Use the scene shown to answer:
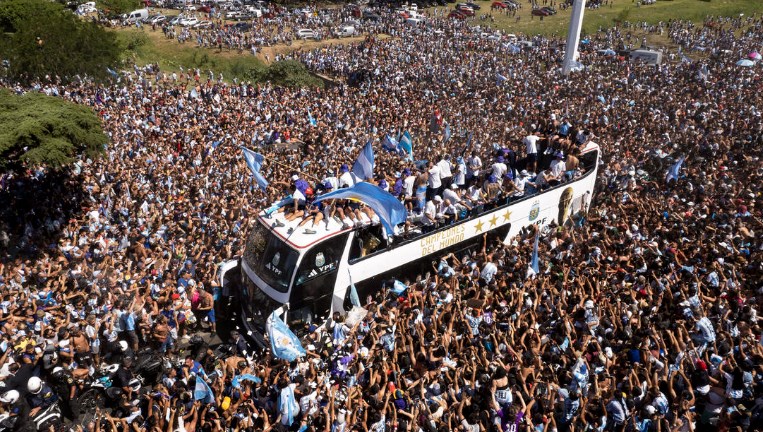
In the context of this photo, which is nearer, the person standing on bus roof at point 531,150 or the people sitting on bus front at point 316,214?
the people sitting on bus front at point 316,214

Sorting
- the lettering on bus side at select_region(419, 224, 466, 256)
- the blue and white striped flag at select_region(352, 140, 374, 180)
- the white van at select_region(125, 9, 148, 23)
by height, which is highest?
the blue and white striped flag at select_region(352, 140, 374, 180)

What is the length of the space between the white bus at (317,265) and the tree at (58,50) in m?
25.3

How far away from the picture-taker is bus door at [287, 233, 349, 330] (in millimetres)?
9438

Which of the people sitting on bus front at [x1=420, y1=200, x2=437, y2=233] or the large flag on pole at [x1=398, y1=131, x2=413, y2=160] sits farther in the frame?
the large flag on pole at [x1=398, y1=131, x2=413, y2=160]

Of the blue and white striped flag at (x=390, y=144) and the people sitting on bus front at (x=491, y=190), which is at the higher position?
the people sitting on bus front at (x=491, y=190)

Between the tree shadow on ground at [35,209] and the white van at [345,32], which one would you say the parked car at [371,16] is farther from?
the tree shadow on ground at [35,209]

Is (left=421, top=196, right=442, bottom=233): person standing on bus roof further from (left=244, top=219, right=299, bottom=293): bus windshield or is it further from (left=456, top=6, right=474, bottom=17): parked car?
(left=456, top=6, right=474, bottom=17): parked car

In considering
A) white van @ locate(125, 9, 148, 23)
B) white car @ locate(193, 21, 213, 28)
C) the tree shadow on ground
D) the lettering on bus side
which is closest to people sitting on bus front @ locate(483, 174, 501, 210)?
the lettering on bus side

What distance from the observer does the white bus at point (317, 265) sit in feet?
31.1

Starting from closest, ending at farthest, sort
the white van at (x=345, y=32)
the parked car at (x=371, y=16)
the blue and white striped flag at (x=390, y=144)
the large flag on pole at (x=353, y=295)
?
Result: the large flag on pole at (x=353, y=295), the blue and white striped flag at (x=390, y=144), the white van at (x=345, y=32), the parked car at (x=371, y=16)

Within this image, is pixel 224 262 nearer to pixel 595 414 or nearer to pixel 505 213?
pixel 505 213

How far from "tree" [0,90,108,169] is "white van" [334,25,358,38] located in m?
31.4

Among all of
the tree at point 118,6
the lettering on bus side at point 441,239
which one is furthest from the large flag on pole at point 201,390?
the tree at point 118,6

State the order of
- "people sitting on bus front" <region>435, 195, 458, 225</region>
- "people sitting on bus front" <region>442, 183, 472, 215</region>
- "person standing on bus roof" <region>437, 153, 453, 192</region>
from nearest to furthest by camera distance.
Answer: "people sitting on bus front" <region>435, 195, 458, 225</region> → "people sitting on bus front" <region>442, 183, 472, 215</region> → "person standing on bus roof" <region>437, 153, 453, 192</region>
